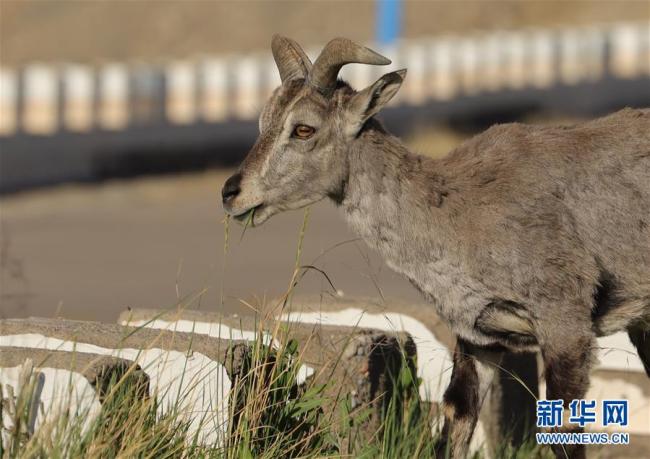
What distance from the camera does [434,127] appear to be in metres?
26.0

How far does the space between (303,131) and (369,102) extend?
351mm

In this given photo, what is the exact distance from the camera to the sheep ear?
23.1 ft

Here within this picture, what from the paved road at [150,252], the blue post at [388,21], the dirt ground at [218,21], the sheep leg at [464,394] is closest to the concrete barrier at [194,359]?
the sheep leg at [464,394]

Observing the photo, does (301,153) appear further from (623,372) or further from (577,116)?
(577,116)

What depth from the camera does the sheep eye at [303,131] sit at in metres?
7.08

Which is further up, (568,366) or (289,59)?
(289,59)

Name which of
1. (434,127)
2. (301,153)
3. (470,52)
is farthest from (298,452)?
(470,52)

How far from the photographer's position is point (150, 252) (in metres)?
15.5

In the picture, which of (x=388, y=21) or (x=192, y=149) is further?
(x=388, y=21)

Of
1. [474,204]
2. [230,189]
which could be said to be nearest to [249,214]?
[230,189]

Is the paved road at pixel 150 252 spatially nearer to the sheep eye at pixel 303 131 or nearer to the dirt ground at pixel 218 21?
the sheep eye at pixel 303 131

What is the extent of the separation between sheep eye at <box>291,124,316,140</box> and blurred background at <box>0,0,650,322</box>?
58 cm

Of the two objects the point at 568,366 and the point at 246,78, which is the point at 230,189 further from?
the point at 246,78

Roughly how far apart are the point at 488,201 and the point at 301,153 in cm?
93
